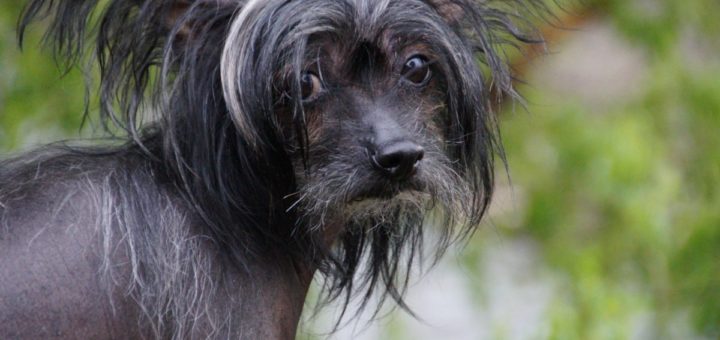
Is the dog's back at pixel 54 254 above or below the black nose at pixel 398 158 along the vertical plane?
below

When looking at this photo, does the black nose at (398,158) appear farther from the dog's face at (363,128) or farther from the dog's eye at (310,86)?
the dog's eye at (310,86)

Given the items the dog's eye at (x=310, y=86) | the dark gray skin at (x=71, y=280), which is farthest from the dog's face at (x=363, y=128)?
the dark gray skin at (x=71, y=280)

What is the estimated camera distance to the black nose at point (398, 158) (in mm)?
3791

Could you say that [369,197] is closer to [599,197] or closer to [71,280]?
[71,280]

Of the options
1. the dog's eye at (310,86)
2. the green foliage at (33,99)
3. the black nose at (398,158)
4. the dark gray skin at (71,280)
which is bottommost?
the dark gray skin at (71,280)

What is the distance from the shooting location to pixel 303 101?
3.88 meters

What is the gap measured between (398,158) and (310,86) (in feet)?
1.12

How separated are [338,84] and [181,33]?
0.52 metres

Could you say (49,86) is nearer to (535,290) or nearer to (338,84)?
(338,84)

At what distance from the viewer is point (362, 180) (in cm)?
388

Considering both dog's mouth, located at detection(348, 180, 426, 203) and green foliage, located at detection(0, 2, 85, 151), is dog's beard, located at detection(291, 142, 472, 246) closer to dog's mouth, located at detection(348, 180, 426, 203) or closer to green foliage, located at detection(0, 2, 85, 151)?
dog's mouth, located at detection(348, 180, 426, 203)

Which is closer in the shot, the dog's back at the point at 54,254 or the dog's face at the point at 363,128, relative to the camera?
the dog's back at the point at 54,254

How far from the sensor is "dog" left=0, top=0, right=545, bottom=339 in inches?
149

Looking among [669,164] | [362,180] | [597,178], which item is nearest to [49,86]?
[362,180]
